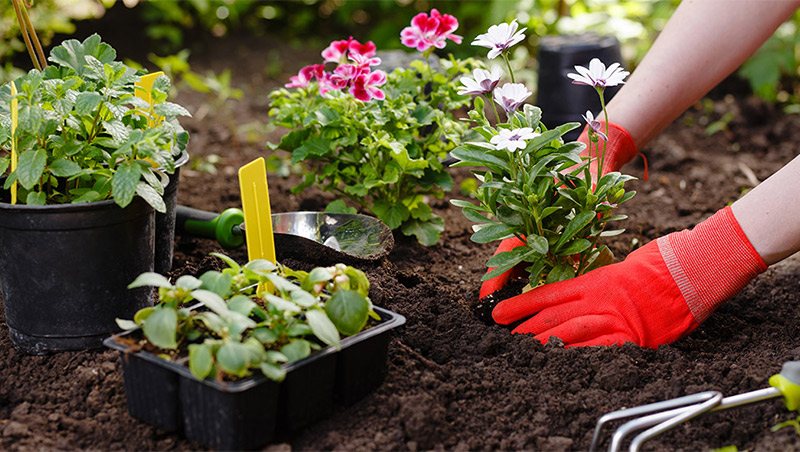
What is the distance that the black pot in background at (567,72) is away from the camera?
295 centimetres

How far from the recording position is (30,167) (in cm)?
143

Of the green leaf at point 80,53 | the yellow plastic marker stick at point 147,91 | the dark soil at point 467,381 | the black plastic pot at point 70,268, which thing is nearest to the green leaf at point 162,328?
the dark soil at point 467,381

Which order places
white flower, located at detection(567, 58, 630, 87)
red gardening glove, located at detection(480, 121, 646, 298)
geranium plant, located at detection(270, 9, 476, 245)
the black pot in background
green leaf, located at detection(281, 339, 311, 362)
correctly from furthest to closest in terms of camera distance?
the black pot in background, geranium plant, located at detection(270, 9, 476, 245), red gardening glove, located at detection(480, 121, 646, 298), white flower, located at detection(567, 58, 630, 87), green leaf, located at detection(281, 339, 311, 362)

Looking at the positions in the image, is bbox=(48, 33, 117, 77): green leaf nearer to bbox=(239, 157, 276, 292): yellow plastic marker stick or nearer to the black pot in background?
bbox=(239, 157, 276, 292): yellow plastic marker stick

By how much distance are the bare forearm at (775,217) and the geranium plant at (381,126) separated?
781mm

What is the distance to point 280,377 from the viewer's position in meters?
1.21

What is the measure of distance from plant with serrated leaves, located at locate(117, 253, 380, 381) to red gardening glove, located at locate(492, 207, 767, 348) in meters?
0.51

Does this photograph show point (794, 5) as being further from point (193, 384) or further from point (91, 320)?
point (91, 320)

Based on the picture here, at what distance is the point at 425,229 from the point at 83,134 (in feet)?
3.34

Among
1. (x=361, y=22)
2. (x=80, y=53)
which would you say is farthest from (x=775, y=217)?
(x=361, y=22)

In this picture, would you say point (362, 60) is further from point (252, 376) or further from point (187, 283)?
point (252, 376)

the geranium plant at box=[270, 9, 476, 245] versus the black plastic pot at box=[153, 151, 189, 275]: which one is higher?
the geranium plant at box=[270, 9, 476, 245]

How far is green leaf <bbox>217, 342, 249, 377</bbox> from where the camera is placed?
117 centimetres

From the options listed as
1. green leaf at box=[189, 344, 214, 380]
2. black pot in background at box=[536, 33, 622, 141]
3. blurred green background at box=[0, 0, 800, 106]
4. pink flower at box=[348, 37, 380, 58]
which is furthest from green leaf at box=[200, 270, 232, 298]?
blurred green background at box=[0, 0, 800, 106]
